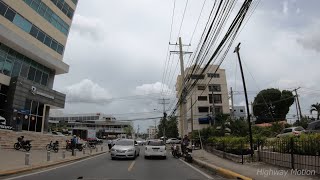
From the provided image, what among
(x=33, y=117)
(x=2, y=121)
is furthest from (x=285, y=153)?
(x=33, y=117)

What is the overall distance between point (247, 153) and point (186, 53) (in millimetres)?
19967

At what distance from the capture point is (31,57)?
38812 millimetres

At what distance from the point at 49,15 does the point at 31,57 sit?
20.4 feet

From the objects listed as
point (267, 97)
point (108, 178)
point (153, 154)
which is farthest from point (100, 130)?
point (108, 178)

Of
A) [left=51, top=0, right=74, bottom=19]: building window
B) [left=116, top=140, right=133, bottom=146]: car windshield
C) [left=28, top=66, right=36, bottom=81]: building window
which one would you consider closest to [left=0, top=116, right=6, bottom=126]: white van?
[left=28, top=66, right=36, bottom=81]: building window

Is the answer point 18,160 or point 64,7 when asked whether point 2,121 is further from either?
point 64,7

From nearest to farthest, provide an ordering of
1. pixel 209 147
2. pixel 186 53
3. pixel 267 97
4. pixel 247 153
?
1. pixel 247 153
2. pixel 209 147
3. pixel 186 53
4. pixel 267 97

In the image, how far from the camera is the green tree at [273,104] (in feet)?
260

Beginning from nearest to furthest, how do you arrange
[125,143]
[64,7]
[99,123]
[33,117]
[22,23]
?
[125,143]
[22,23]
[33,117]
[64,7]
[99,123]

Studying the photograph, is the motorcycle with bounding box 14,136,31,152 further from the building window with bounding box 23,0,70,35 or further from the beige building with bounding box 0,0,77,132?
the building window with bounding box 23,0,70,35

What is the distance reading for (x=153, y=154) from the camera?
84.6 feet

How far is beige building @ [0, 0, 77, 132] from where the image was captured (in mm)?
34188

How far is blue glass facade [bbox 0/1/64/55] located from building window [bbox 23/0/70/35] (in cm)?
188

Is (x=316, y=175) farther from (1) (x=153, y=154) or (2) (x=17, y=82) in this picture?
(2) (x=17, y=82)
